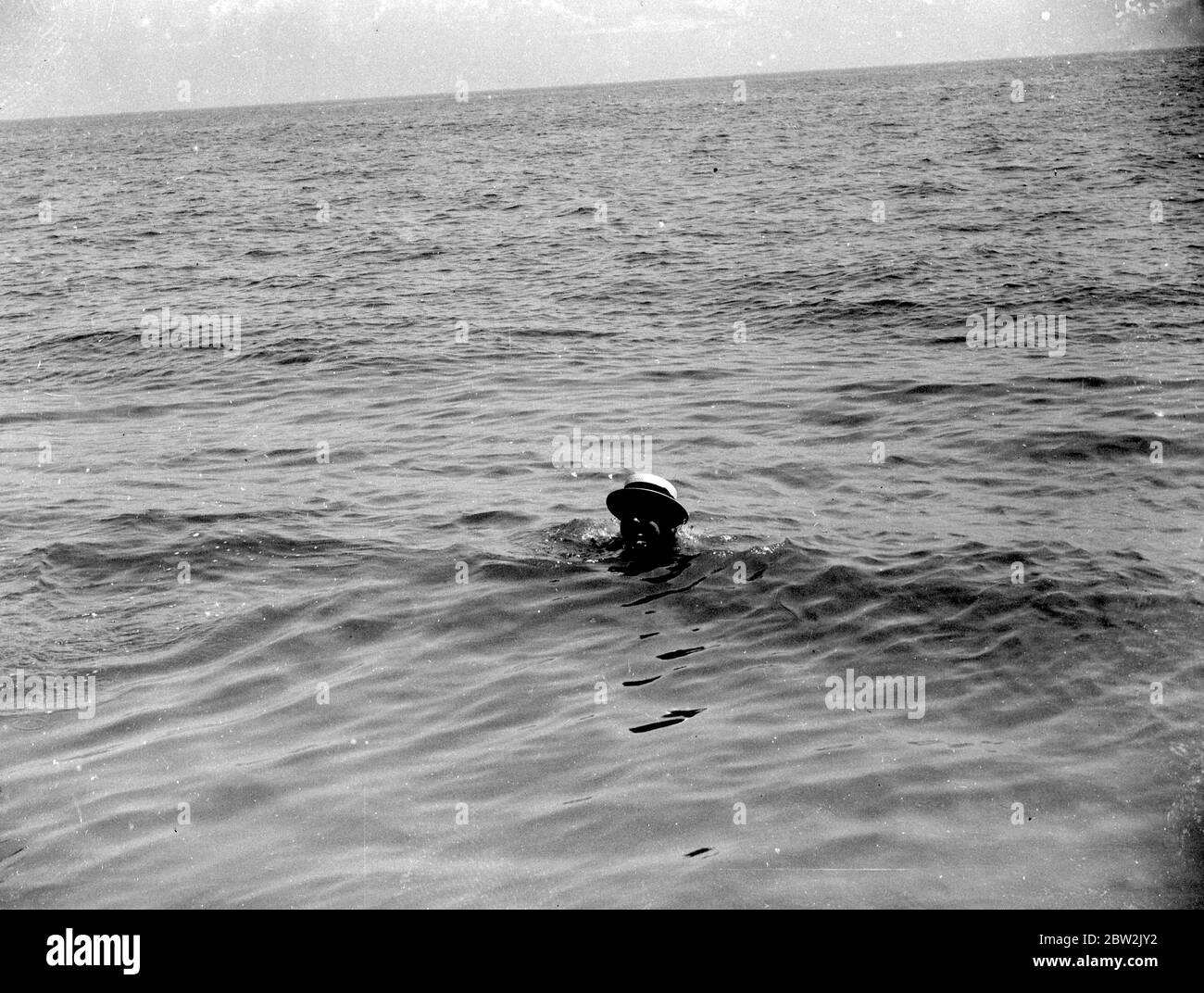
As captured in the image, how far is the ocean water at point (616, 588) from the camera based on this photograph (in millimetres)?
6715

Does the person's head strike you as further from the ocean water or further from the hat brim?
the ocean water

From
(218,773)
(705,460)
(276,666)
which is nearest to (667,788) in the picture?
(218,773)

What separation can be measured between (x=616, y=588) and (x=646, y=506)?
2.75 ft

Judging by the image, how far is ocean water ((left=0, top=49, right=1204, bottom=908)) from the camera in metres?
6.71

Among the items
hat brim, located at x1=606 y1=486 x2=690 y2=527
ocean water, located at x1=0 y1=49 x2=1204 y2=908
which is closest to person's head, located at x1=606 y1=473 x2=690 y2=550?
hat brim, located at x1=606 y1=486 x2=690 y2=527

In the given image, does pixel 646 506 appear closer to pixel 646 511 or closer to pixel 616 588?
pixel 646 511

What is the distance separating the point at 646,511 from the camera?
1099 cm

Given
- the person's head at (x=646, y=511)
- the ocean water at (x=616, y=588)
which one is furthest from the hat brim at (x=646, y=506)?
the ocean water at (x=616, y=588)

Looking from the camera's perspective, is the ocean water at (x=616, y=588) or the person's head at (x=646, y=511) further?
the person's head at (x=646, y=511)

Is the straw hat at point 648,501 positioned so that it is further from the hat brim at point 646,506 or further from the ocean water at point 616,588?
the ocean water at point 616,588

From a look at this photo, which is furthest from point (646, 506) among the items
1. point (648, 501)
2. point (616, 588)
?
point (616, 588)

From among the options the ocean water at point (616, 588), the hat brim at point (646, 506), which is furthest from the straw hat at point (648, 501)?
the ocean water at point (616, 588)
